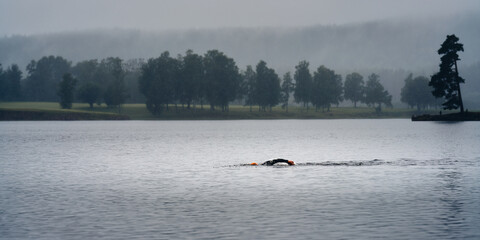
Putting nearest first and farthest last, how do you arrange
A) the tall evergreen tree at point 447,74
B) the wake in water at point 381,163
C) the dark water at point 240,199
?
the dark water at point 240,199, the wake in water at point 381,163, the tall evergreen tree at point 447,74

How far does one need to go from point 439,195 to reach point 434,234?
10799 millimetres

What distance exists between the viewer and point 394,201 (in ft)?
103

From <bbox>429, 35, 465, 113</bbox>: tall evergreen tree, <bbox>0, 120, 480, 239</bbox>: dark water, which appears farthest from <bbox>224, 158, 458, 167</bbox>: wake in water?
<bbox>429, 35, 465, 113</bbox>: tall evergreen tree

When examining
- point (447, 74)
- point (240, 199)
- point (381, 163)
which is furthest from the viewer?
point (447, 74)

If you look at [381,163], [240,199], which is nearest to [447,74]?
[381,163]

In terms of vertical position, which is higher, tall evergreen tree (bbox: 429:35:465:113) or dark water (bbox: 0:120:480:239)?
tall evergreen tree (bbox: 429:35:465:113)

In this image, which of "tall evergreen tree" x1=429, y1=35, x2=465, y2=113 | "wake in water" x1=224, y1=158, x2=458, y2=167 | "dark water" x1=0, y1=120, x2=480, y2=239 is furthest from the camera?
"tall evergreen tree" x1=429, y1=35, x2=465, y2=113

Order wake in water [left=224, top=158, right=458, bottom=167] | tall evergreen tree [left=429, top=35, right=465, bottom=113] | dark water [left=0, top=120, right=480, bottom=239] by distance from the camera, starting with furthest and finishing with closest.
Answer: tall evergreen tree [left=429, top=35, right=465, bottom=113]
wake in water [left=224, top=158, right=458, bottom=167]
dark water [left=0, top=120, right=480, bottom=239]

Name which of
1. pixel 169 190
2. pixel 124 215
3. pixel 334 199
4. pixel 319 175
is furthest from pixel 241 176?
pixel 124 215

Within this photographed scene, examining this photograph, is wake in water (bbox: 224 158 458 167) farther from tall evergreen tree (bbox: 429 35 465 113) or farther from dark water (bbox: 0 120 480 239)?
tall evergreen tree (bbox: 429 35 465 113)

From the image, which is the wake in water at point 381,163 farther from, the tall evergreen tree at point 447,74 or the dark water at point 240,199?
the tall evergreen tree at point 447,74

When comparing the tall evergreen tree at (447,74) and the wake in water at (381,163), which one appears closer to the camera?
the wake in water at (381,163)

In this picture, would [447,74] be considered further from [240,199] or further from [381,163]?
[240,199]

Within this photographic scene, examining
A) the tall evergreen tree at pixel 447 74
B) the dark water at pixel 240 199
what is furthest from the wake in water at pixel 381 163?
the tall evergreen tree at pixel 447 74
